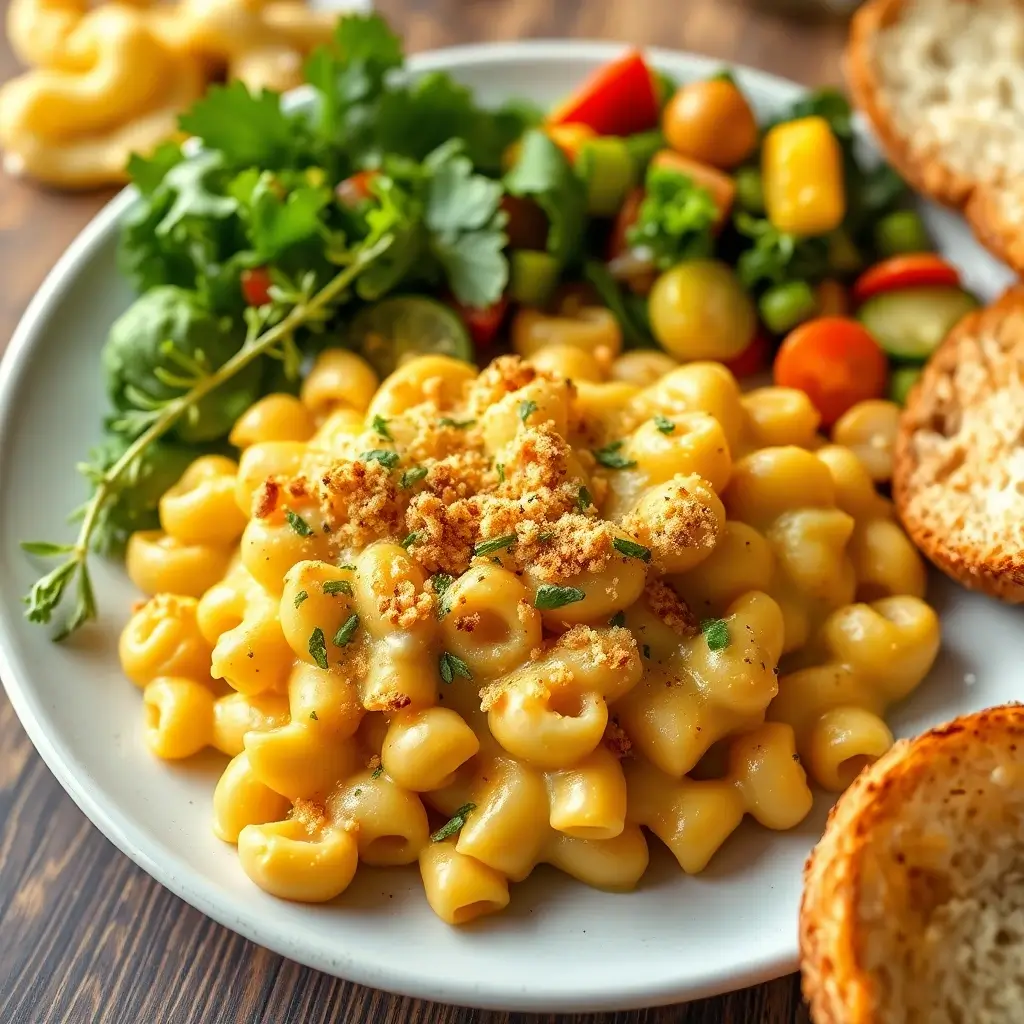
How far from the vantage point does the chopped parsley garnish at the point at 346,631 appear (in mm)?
1927

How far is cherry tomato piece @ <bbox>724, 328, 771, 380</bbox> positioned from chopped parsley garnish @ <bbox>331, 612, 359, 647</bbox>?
4.00 ft

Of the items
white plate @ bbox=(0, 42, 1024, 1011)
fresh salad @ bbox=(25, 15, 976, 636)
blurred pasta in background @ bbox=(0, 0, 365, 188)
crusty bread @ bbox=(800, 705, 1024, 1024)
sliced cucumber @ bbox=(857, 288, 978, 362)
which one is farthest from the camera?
blurred pasta in background @ bbox=(0, 0, 365, 188)

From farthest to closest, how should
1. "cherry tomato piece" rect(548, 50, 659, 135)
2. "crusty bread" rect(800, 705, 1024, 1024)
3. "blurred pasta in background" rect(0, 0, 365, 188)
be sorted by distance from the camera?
"blurred pasta in background" rect(0, 0, 365, 188) < "cherry tomato piece" rect(548, 50, 659, 135) < "crusty bread" rect(800, 705, 1024, 1024)

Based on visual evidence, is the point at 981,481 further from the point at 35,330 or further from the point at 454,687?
the point at 35,330

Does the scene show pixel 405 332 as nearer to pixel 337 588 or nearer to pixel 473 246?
pixel 473 246

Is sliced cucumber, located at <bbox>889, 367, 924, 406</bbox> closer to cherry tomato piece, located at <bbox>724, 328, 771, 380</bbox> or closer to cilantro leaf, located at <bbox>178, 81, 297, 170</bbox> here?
cherry tomato piece, located at <bbox>724, 328, 771, 380</bbox>

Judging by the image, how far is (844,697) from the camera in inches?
80.9

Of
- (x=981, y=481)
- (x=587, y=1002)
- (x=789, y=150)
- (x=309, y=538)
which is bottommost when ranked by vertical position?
(x=587, y=1002)

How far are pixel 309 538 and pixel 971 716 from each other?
1.15 m

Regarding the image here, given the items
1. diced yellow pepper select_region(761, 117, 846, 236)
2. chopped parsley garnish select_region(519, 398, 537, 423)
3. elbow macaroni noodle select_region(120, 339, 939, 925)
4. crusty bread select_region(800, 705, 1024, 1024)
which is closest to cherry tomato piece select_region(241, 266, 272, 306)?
elbow macaroni noodle select_region(120, 339, 939, 925)

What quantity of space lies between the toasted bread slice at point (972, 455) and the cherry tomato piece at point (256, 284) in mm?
1479

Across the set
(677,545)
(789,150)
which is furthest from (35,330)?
(789,150)

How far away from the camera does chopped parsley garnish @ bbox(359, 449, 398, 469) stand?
2025 mm

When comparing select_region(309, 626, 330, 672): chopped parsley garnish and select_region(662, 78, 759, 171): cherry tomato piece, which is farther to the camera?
select_region(662, 78, 759, 171): cherry tomato piece
